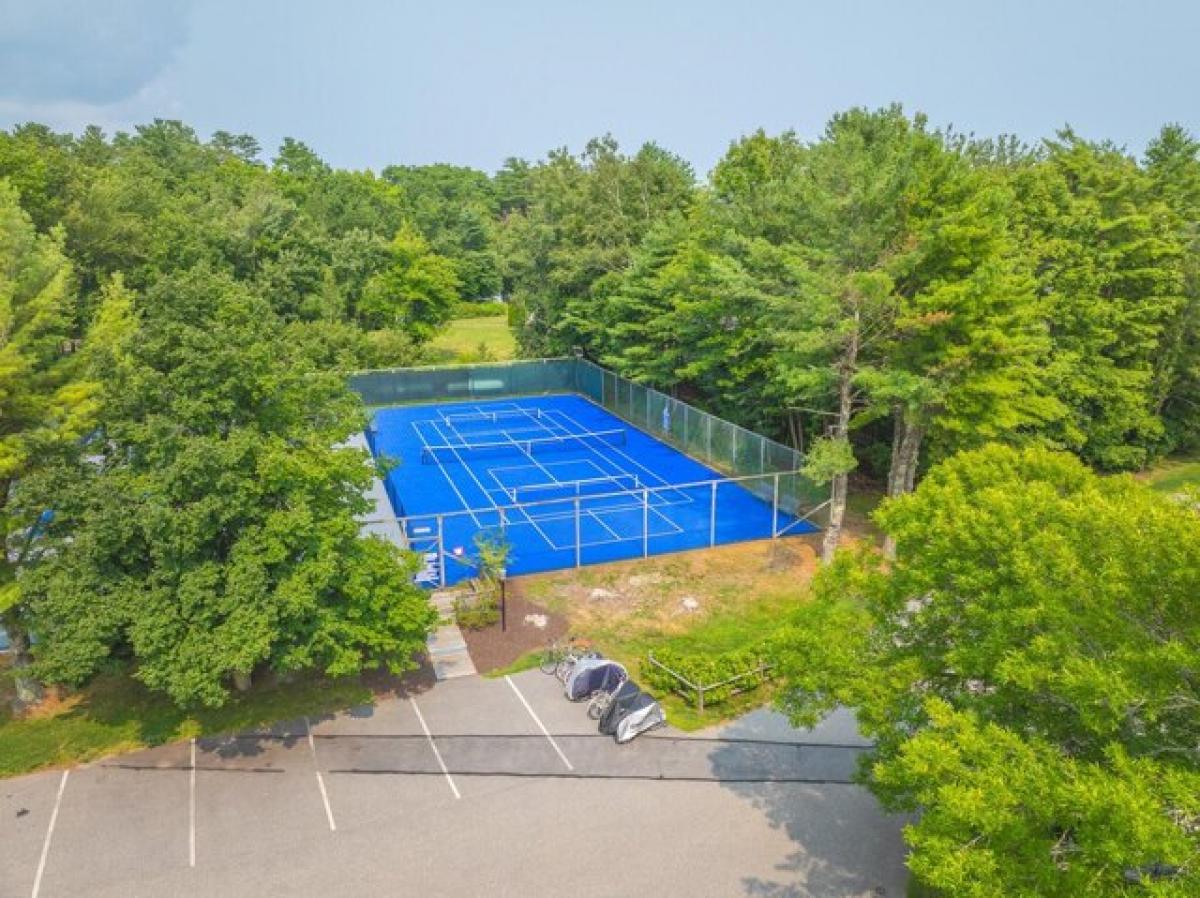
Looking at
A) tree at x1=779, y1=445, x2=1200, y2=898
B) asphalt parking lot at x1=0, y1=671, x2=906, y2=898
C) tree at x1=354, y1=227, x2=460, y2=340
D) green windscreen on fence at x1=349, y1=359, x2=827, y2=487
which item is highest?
tree at x1=354, y1=227, x2=460, y2=340

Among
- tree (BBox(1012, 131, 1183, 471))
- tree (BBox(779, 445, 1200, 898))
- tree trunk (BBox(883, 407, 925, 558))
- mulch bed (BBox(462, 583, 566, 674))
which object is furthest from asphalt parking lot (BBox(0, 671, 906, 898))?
tree (BBox(1012, 131, 1183, 471))

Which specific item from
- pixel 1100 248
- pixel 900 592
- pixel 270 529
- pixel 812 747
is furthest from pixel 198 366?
pixel 1100 248

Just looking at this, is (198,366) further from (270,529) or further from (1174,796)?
(1174,796)

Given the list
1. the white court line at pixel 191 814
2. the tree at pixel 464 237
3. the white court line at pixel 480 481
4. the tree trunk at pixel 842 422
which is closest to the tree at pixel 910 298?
the tree trunk at pixel 842 422

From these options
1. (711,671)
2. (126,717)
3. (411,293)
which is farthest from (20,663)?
(411,293)

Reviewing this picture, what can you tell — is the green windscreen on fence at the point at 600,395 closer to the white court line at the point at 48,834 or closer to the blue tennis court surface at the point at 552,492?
the blue tennis court surface at the point at 552,492

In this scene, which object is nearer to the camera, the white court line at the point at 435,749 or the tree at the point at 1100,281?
the white court line at the point at 435,749

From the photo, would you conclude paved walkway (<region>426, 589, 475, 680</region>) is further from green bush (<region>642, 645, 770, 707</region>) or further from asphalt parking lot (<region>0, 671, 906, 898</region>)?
green bush (<region>642, 645, 770, 707</region>)
